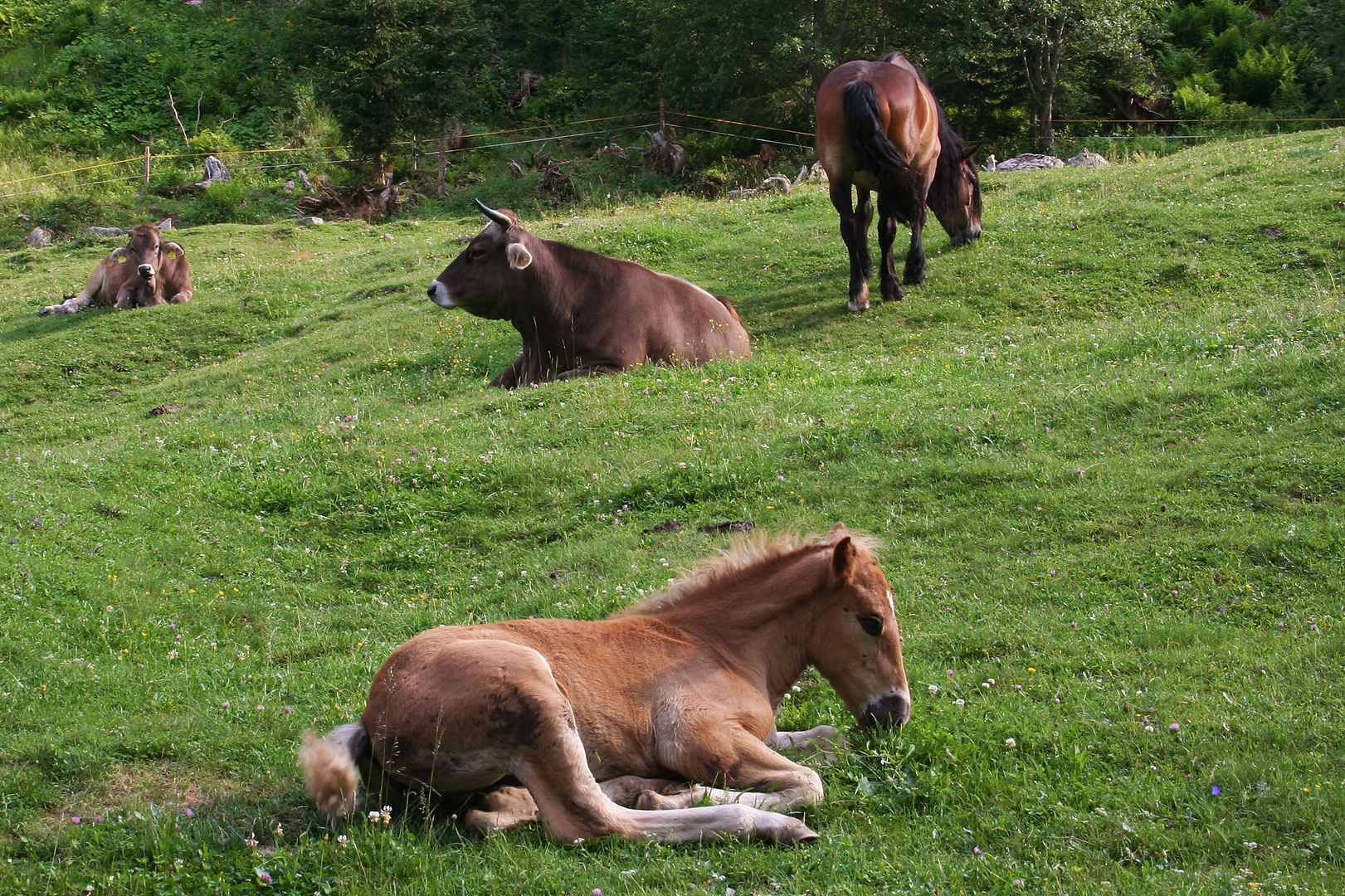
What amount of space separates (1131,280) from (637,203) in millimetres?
16460

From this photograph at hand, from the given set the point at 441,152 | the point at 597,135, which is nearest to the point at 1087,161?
the point at 597,135

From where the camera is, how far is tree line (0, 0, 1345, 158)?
3294 cm

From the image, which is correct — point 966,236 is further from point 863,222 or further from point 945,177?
point 863,222

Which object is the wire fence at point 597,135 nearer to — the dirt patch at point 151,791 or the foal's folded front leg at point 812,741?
the foal's folded front leg at point 812,741

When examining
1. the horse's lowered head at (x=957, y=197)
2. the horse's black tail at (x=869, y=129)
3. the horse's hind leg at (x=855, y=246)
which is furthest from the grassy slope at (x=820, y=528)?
the horse's black tail at (x=869, y=129)

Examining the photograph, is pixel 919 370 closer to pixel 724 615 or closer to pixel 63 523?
pixel 724 615

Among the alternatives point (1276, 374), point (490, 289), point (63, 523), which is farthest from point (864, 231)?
point (63, 523)

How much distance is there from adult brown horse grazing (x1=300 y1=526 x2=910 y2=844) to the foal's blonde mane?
1 centimetres

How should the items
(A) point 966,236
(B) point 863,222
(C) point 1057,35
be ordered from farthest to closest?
→ (C) point 1057,35 < (A) point 966,236 < (B) point 863,222

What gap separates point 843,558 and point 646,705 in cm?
128

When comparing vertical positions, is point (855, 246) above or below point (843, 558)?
above

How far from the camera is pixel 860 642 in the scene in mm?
5855

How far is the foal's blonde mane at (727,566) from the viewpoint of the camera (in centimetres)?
638

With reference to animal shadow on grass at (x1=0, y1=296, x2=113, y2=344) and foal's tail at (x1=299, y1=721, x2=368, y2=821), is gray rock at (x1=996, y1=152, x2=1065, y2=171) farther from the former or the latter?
foal's tail at (x1=299, y1=721, x2=368, y2=821)
